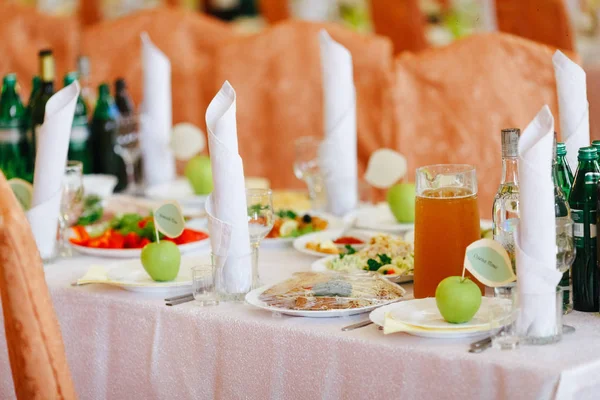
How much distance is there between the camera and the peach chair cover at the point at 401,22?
3688 millimetres

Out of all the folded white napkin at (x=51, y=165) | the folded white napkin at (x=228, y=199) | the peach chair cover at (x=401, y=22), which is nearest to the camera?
the folded white napkin at (x=228, y=199)

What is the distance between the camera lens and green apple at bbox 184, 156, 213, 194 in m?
2.53

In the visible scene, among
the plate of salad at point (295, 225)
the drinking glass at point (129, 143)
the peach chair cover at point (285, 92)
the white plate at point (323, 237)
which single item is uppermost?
the peach chair cover at point (285, 92)

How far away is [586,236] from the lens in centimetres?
139

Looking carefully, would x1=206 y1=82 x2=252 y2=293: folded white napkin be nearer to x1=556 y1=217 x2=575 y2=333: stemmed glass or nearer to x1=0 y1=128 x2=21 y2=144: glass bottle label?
x1=556 y1=217 x2=575 y2=333: stemmed glass

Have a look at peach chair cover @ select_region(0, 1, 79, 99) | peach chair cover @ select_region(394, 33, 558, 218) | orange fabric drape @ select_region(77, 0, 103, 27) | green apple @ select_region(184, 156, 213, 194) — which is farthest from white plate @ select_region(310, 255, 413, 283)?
orange fabric drape @ select_region(77, 0, 103, 27)

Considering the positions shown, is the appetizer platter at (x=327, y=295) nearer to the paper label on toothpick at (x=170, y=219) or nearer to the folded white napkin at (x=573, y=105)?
the paper label on toothpick at (x=170, y=219)

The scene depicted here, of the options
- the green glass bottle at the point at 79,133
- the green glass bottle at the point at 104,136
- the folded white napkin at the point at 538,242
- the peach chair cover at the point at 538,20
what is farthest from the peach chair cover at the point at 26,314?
the peach chair cover at the point at 538,20

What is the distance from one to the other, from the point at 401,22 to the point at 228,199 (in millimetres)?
2323

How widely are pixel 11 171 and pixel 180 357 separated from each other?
1019 mm

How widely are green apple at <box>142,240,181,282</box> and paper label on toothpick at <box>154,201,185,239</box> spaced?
31 millimetres

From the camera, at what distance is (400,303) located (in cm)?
142

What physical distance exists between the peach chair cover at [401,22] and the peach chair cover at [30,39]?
1292 millimetres

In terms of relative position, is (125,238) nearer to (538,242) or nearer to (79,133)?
(79,133)
